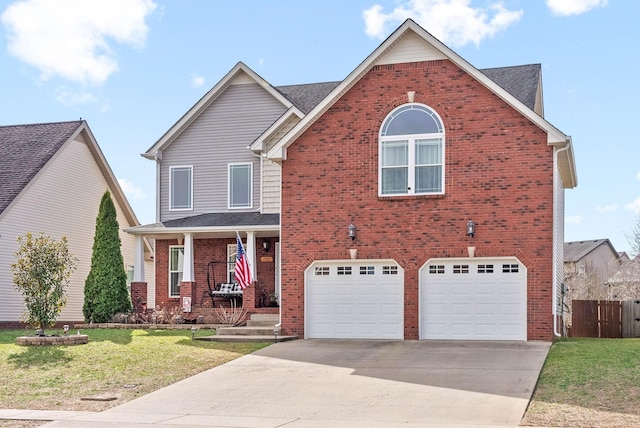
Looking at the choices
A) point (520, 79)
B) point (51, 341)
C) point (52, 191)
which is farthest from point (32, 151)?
point (520, 79)

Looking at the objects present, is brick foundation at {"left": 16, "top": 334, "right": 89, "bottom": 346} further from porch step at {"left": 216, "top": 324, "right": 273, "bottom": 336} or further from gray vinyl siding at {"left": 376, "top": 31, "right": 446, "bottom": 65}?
gray vinyl siding at {"left": 376, "top": 31, "right": 446, "bottom": 65}

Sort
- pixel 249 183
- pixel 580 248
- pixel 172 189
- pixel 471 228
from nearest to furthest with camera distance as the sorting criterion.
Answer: pixel 471 228 → pixel 249 183 → pixel 172 189 → pixel 580 248

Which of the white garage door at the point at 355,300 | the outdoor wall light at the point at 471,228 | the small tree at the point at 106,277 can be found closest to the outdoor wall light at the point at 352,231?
the white garage door at the point at 355,300

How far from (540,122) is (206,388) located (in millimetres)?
10804

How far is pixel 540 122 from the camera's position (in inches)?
861

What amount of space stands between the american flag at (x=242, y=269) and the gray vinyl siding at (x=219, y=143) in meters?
4.32

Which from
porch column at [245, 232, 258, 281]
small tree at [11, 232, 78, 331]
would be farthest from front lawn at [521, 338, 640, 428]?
small tree at [11, 232, 78, 331]

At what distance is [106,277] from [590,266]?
141ft

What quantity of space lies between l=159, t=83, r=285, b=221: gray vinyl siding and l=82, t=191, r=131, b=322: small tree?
1975mm

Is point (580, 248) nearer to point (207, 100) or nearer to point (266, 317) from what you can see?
point (207, 100)

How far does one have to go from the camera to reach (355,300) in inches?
929

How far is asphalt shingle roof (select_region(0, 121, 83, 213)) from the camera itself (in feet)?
104

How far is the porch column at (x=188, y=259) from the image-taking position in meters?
28.6

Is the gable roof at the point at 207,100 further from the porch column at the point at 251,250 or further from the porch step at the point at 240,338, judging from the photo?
the porch step at the point at 240,338
